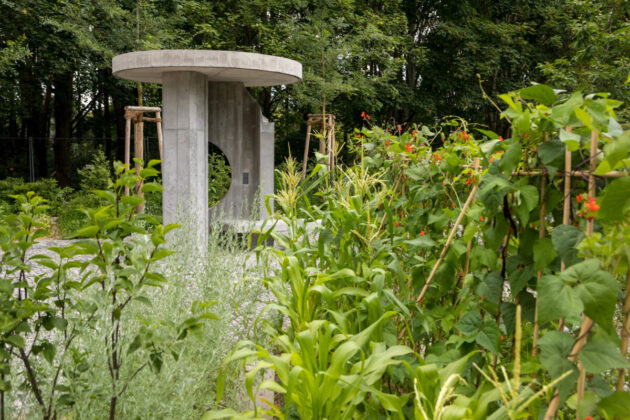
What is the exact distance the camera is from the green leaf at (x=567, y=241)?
1260 mm

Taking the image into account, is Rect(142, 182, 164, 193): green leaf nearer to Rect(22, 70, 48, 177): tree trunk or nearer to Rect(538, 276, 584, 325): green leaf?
Rect(538, 276, 584, 325): green leaf

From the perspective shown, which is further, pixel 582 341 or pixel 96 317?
pixel 96 317

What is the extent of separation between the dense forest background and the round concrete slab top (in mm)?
4361

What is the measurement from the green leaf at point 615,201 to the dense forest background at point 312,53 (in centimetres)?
853

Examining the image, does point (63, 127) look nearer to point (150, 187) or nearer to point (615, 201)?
point (150, 187)

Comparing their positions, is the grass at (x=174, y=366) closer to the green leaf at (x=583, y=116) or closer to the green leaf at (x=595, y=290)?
the green leaf at (x=595, y=290)

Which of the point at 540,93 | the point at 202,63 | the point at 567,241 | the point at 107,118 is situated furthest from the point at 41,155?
the point at 567,241

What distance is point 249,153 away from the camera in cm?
811

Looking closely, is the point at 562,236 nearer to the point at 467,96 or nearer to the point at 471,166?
the point at 471,166

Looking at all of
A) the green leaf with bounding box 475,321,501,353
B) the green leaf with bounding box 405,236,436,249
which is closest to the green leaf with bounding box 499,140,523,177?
the green leaf with bounding box 475,321,501,353

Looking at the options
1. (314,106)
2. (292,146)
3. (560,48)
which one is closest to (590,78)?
(314,106)

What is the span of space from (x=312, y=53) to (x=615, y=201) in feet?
38.5

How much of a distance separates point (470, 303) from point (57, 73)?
13.4m

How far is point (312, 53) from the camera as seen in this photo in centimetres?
1232
